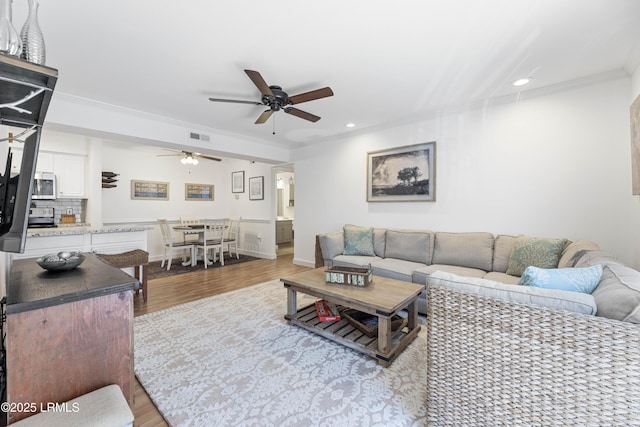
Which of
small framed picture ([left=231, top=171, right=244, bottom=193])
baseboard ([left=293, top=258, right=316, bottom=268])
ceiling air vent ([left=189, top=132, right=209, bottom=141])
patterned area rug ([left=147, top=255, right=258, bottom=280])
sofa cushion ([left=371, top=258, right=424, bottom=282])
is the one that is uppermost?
ceiling air vent ([left=189, top=132, right=209, bottom=141])

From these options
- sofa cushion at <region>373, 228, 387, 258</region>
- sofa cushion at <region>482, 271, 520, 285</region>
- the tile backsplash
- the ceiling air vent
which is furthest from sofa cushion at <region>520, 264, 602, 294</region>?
the tile backsplash

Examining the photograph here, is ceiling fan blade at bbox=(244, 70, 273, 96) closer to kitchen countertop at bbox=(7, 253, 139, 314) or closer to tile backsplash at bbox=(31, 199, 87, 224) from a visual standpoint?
kitchen countertop at bbox=(7, 253, 139, 314)

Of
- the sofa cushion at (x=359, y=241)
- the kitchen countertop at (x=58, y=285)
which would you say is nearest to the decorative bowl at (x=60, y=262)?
the kitchen countertop at (x=58, y=285)

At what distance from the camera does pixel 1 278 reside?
1.72 m

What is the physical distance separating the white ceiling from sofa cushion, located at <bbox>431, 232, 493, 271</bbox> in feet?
5.60

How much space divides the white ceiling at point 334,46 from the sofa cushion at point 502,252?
1708 mm

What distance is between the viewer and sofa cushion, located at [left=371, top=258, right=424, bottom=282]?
307 centimetres

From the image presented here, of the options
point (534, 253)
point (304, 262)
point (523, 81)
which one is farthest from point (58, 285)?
point (304, 262)

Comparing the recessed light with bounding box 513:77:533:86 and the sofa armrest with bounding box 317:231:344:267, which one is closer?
the recessed light with bounding box 513:77:533:86

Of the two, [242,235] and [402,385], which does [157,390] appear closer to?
[402,385]

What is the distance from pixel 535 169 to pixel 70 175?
7234 mm

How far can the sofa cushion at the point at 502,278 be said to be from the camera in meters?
2.61

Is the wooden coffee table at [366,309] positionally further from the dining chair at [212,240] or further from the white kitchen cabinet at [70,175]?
the white kitchen cabinet at [70,175]

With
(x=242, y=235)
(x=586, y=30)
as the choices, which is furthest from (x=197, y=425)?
(x=242, y=235)
